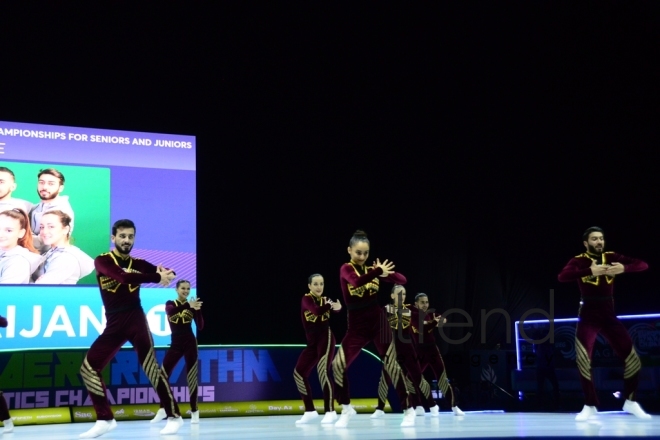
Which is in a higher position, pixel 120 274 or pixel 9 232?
pixel 9 232

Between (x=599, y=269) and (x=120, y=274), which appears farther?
(x=599, y=269)

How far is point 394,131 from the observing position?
14.6 m

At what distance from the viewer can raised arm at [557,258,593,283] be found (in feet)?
23.5

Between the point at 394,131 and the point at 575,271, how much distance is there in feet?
25.6

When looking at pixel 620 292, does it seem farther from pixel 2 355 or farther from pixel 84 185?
pixel 2 355

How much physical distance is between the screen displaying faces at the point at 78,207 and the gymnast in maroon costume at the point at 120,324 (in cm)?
501

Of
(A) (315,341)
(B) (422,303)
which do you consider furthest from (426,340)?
(A) (315,341)

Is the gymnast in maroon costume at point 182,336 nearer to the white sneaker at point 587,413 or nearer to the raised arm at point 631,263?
Result: the white sneaker at point 587,413

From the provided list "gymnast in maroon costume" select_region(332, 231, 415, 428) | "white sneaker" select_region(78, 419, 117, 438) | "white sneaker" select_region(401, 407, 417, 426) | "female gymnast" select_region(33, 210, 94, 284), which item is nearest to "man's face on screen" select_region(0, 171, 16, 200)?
"female gymnast" select_region(33, 210, 94, 284)

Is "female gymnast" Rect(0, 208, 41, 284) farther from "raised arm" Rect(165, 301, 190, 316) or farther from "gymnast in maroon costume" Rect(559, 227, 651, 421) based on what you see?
"gymnast in maroon costume" Rect(559, 227, 651, 421)

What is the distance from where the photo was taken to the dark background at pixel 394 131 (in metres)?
12.9

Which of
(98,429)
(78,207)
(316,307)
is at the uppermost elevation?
(78,207)

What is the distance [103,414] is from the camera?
633 centimetres

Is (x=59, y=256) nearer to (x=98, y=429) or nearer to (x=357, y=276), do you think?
(x=98, y=429)
